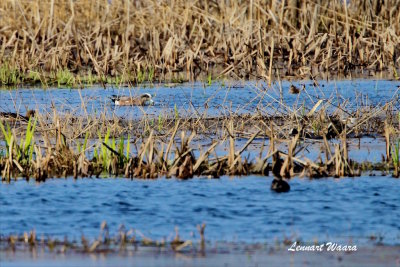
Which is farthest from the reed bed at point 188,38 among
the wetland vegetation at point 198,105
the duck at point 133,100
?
the duck at point 133,100

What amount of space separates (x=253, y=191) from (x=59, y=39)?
392 inches

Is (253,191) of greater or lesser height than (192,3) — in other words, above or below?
below

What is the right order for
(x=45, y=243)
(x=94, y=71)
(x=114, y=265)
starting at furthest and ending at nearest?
(x=94, y=71) → (x=45, y=243) → (x=114, y=265)

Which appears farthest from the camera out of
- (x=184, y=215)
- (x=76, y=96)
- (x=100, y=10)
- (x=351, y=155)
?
(x=100, y=10)

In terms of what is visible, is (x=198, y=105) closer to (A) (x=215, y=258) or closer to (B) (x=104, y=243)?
(B) (x=104, y=243)

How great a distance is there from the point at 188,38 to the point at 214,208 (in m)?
10.7

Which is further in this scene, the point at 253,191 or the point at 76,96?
the point at 76,96

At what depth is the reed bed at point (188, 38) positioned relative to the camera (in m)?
16.2

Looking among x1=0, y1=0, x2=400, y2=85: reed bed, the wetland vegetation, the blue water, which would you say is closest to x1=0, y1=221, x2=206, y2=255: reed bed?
the wetland vegetation

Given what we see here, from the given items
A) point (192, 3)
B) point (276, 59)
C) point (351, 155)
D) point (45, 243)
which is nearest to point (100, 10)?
point (192, 3)

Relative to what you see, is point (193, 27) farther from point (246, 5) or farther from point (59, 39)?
point (59, 39)

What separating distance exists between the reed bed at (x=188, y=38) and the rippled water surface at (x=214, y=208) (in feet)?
24.7

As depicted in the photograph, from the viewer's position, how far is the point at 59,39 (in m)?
16.9

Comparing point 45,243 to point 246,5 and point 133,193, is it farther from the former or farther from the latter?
point 246,5
